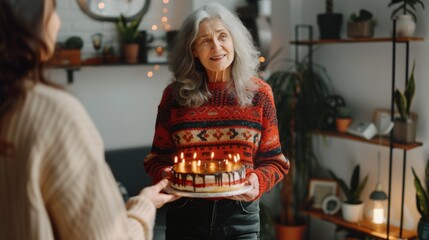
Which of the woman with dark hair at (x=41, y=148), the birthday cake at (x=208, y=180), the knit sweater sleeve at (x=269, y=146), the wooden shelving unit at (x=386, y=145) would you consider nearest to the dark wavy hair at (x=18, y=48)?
the woman with dark hair at (x=41, y=148)

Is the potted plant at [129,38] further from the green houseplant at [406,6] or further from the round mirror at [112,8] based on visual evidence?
the green houseplant at [406,6]

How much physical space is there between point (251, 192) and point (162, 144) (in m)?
0.36

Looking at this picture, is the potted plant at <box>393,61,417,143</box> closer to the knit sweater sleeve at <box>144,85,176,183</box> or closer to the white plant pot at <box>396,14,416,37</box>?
the white plant pot at <box>396,14,416,37</box>

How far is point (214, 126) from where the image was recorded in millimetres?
1851

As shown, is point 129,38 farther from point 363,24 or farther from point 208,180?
point 208,180

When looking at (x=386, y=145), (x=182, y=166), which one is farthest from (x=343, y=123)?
(x=182, y=166)

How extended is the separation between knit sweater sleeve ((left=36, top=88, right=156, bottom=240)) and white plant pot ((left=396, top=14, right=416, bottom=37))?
2.58m

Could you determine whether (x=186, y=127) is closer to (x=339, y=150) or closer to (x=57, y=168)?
(x=57, y=168)

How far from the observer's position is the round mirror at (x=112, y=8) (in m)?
3.68

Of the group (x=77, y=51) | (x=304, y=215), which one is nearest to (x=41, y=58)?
(x=77, y=51)

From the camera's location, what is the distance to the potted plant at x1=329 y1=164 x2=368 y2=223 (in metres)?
3.53

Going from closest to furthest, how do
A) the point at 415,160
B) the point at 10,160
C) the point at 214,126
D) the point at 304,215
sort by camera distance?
1. the point at 10,160
2. the point at 214,126
3. the point at 415,160
4. the point at 304,215

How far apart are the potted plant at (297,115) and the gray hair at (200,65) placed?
170cm

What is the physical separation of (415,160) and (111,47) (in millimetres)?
2097
